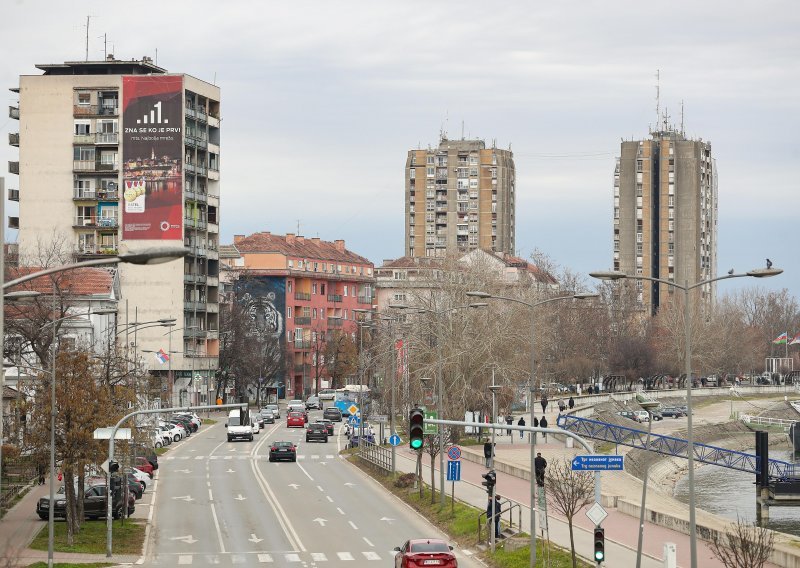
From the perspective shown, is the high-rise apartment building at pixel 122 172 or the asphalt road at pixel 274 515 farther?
the high-rise apartment building at pixel 122 172

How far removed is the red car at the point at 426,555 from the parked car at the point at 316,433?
59038 mm

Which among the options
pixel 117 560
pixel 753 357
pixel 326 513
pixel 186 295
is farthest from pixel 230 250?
pixel 117 560

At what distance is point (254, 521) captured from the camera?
5094cm

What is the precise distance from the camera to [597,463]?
31.6 meters

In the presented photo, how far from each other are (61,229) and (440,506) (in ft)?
236

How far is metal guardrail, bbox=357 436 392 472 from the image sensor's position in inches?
2653

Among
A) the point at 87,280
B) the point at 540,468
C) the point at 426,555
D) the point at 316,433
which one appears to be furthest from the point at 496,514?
the point at 87,280

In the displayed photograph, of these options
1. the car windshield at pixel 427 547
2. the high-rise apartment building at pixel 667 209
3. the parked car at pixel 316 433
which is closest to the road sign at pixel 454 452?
the car windshield at pixel 427 547

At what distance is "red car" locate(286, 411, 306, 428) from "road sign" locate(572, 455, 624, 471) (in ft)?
258

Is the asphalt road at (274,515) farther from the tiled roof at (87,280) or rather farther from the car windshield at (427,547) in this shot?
the tiled roof at (87,280)

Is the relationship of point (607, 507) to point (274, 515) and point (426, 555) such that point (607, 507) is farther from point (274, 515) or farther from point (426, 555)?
point (426, 555)

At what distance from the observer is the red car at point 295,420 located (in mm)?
109875

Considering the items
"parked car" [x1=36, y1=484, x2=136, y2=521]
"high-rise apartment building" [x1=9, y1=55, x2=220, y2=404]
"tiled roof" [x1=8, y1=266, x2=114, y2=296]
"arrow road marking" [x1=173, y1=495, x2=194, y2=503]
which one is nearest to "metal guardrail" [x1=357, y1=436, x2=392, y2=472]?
"arrow road marking" [x1=173, y1=495, x2=194, y2=503]

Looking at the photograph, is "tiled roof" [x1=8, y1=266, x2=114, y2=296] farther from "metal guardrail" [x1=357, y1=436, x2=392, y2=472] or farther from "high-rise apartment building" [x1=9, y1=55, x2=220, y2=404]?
"metal guardrail" [x1=357, y1=436, x2=392, y2=472]
